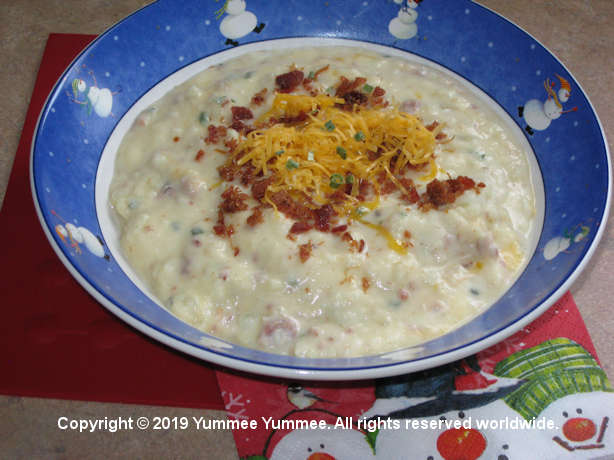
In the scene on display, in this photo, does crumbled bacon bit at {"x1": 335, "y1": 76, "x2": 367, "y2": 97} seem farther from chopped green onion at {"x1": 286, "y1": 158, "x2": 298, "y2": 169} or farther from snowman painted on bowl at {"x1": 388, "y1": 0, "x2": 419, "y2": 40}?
chopped green onion at {"x1": 286, "y1": 158, "x2": 298, "y2": 169}

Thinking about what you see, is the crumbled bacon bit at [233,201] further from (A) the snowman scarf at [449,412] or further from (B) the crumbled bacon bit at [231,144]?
(A) the snowman scarf at [449,412]

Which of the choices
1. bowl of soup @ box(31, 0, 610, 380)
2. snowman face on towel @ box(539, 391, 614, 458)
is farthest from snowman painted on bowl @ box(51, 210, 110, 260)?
snowman face on towel @ box(539, 391, 614, 458)

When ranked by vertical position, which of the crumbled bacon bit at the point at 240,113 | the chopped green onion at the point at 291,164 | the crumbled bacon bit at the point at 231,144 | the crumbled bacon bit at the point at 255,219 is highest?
the crumbled bacon bit at the point at 240,113

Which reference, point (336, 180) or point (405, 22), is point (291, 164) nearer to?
point (336, 180)

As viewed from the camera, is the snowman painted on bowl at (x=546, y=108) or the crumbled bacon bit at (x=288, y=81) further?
the crumbled bacon bit at (x=288, y=81)

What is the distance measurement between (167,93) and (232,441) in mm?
2590

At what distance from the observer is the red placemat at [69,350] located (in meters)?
3.16

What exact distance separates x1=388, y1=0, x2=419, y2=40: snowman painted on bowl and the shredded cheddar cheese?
3.44ft

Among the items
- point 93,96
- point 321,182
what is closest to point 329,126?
point 321,182

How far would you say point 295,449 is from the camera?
2953 mm

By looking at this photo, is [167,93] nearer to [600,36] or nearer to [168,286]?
[168,286]

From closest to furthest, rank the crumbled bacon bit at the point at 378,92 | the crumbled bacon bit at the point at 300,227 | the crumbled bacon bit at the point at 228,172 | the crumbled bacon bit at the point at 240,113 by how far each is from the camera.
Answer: the crumbled bacon bit at the point at 300,227, the crumbled bacon bit at the point at 228,172, the crumbled bacon bit at the point at 240,113, the crumbled bacon bit at the point at 378,92

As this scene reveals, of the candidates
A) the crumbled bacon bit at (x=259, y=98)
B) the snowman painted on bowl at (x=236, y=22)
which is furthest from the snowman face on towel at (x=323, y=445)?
the snowman painted on bowl at (x=236, y=22)

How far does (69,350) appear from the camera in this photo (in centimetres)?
329
